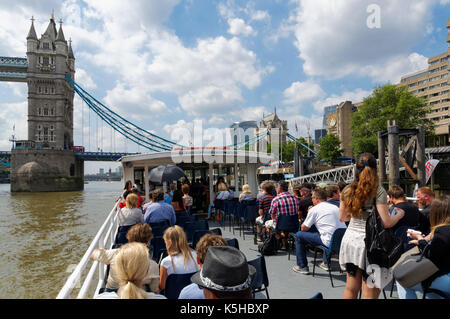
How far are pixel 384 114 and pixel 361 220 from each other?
36.5 m

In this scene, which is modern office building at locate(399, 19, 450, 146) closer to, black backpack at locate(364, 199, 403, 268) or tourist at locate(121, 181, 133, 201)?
tourist at locate(121, 181, 133, 201)

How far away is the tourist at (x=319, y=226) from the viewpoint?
171 inches

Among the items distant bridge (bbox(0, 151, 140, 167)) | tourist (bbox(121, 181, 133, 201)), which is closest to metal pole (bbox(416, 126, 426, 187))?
tourist (bbox(121, 181, 133, 201))

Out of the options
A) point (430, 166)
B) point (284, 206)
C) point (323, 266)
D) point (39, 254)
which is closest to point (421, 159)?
point (430, 166)

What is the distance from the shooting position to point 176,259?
3.12m

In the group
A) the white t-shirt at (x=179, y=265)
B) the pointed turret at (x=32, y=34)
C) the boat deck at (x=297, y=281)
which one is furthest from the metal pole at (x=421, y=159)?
the pointed turret at (x=32, y=34)

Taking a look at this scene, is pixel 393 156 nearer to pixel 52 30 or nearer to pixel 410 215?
pixel 410 215

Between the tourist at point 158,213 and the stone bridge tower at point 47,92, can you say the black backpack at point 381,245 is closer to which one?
the tourist at point 158,213

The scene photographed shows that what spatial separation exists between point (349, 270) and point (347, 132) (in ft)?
272

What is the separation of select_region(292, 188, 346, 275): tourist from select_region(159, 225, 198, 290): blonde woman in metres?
2.03

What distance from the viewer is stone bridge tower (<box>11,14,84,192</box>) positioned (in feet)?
181
